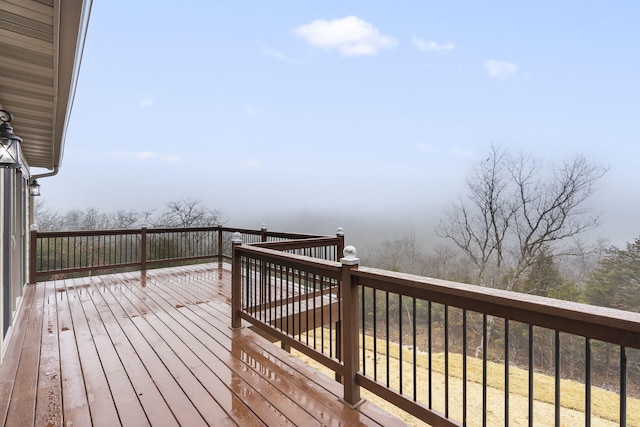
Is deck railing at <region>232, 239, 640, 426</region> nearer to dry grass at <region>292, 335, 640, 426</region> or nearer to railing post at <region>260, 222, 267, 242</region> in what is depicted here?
dry grass at <region>292, 335, 640, 426</region>

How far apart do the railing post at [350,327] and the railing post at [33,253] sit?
615 cm

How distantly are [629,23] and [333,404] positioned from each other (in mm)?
18272

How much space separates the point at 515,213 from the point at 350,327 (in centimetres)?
1410

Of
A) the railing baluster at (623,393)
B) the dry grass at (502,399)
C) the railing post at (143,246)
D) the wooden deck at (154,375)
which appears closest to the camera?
the railing baluster at (623,393)

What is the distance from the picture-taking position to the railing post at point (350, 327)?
2.16 metres

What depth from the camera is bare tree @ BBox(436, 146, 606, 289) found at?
12289 mm

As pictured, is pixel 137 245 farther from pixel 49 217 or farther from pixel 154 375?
pixel 49 217

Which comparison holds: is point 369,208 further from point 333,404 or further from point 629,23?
point 333,404

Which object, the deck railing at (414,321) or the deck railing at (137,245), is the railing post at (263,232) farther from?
the deck railing at (414,321)

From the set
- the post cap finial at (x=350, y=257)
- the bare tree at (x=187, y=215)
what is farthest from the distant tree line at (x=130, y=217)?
the post cap finial at (x=350, y=257)

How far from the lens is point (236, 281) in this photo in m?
3.54

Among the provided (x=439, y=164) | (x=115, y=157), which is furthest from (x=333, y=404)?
(x=115, y=157)

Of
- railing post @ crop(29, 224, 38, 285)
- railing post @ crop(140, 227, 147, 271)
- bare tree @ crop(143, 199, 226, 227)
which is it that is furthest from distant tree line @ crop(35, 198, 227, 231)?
railing post @ crop(29, 224, 38, 285)

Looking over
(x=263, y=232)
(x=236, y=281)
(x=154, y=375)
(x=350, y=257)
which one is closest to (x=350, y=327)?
(x=350, y=257)
